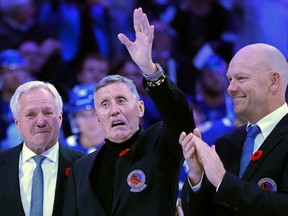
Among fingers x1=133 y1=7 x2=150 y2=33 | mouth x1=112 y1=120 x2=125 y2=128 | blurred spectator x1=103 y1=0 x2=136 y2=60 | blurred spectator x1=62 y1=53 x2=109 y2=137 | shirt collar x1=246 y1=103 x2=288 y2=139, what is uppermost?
blurred spectator x1=103 y1=0 x2=136 y2=60

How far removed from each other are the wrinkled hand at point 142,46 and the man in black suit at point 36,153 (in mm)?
735

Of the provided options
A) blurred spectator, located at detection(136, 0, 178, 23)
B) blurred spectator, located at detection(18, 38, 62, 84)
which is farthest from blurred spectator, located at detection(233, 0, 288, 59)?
blurred spectator, located at detection(18, 38, 62, 84)

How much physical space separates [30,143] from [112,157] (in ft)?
1.70

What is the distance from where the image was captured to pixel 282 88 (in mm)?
2520

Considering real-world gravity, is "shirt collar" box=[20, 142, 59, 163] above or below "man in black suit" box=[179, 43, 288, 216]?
above

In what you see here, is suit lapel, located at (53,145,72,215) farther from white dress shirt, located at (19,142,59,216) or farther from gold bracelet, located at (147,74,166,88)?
gold bracelet, located at (147,74,166,88)

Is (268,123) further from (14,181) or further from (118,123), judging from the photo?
(14,181)

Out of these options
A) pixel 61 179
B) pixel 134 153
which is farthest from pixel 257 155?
pixel 61 179

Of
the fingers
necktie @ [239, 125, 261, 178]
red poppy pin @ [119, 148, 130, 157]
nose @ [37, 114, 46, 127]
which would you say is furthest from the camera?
nose @ [37, 114, 46, 127]

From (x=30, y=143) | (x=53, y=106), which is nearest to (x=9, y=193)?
(x=30, y=143)

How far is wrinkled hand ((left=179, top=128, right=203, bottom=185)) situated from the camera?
241cm

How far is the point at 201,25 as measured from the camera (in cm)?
666

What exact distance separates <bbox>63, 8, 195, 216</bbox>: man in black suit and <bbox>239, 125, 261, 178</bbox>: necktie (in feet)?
0.82

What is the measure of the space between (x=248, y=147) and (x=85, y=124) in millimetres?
2762
